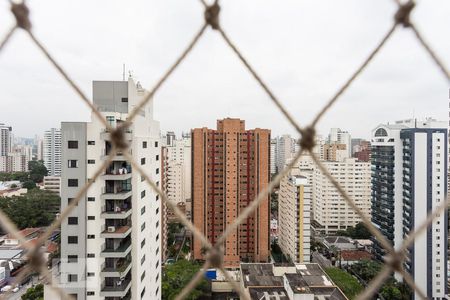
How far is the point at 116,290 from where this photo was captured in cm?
388

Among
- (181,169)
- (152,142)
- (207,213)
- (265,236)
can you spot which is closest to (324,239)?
(265,236)

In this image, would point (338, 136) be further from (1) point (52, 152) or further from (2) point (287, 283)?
(1) point (52, 152)

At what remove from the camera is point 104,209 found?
3977mm

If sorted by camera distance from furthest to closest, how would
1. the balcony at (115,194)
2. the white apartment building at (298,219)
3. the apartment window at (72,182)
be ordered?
1. the white apartment building at (298,219)
2. the balcony at (115,194)
3. the apartment window at (72,182)

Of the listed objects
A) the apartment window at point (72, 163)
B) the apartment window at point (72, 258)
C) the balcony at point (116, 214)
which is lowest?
the apartment window at point (72, 258)

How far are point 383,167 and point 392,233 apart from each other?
6.65 ft

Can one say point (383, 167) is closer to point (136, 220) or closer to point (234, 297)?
point (234, 297)

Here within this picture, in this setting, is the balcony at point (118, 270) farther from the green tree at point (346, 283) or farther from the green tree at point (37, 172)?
the green tree at point (37, 172)

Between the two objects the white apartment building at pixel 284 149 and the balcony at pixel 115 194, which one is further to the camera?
the white apartment building at pixel 284 149

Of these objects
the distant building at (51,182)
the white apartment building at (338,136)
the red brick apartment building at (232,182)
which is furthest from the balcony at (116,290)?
the white apartment building at (338,136)

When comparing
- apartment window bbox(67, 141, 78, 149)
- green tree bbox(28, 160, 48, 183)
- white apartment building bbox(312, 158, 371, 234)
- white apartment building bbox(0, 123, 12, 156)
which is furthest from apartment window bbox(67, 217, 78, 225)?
white apartment building bbox(0, 123, 12, 156)

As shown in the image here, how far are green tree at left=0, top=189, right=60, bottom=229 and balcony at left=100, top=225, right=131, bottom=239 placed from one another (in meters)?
8.82

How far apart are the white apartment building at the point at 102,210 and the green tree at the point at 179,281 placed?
9.72ft

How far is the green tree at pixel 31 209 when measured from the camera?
11.5 meters
